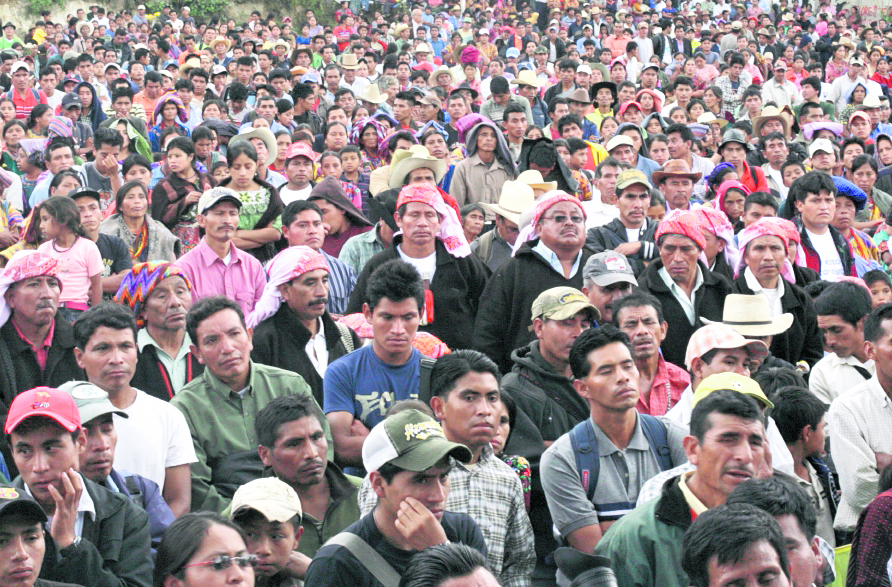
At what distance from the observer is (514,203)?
760 cm

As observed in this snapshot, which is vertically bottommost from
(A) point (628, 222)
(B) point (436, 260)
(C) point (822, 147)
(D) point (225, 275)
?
(D) point (225, 275)

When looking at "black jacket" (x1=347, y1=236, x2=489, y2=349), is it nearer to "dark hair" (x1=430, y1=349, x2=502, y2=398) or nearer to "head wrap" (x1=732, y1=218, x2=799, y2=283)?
"head wrap" (x1=732, y1=218, x2=799, y2=283)

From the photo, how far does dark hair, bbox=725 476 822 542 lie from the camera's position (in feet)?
11.3

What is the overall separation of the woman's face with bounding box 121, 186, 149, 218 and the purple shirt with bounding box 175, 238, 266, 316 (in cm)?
111

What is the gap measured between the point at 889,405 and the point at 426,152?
4.97 metres

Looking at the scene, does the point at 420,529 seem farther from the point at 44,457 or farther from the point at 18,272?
the point at 18,272

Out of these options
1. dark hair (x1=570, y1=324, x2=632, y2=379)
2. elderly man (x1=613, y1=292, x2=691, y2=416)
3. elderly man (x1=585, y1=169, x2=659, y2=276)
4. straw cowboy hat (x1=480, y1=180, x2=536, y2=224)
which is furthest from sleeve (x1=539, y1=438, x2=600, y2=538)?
straw cowboy hat (x1=480, y1=180, x2=536, y2=224)

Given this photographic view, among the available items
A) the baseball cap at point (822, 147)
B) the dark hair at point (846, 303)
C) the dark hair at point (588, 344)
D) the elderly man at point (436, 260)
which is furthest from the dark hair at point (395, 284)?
the baseball cap at point (822, 147)

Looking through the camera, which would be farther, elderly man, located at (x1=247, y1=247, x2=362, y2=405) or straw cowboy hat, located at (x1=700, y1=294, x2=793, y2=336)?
straw cowboy hat, located at (x1=700, y1=294, x2=793, y2=336)

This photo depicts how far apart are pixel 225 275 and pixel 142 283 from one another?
105 centimetres

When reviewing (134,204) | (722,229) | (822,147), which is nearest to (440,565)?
(722,229)

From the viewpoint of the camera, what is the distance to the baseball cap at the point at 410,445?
3525mm

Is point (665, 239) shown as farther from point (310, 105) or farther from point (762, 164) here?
point (310, 105)

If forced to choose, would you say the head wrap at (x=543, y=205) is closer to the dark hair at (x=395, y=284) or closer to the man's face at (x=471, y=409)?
the dark hair at (x=395, y=284)
